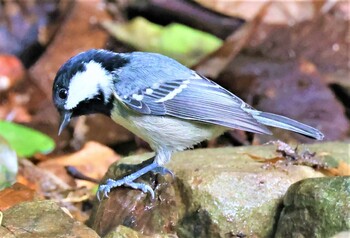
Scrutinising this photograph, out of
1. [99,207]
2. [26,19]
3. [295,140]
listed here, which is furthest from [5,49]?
[99,207]

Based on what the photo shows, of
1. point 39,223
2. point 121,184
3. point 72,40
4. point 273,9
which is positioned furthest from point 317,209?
point 273,9

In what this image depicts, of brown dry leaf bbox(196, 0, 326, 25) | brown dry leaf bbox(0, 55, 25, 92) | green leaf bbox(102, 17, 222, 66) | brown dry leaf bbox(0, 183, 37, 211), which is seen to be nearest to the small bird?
brown dry leaf bbox(0, 183, 37, 211)

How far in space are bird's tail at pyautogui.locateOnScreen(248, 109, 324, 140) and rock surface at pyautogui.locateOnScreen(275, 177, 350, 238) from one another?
1.33 feet

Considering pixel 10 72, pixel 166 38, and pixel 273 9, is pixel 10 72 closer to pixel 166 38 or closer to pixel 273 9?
pixel 166 38

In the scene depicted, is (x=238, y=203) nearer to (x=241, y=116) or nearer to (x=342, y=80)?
(x=241, y=116)

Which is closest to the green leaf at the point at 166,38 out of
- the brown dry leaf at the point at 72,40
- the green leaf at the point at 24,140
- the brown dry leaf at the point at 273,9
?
the brown dry leaf at the point at 72,40

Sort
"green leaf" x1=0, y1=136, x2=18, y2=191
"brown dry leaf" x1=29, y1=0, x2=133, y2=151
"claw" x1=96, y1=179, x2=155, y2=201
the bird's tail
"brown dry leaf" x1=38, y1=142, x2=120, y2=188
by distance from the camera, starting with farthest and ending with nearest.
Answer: "brown dry leaf" x1=29, y1=0, x2=133, y2=151
"brown dry leaf" x1=38, y1=142, x2=120, y2=188
"green leaf" x1=0, y1=136, x2=18, y2=191
the bird's tail
"claw" x1=96, y1=179, x2=155, y2=201

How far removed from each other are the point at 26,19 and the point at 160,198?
11.7 ft

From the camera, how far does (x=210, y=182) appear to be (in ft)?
9.63

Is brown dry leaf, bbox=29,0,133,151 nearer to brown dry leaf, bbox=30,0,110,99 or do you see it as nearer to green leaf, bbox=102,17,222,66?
brown dry leaf, bbox=30,0,110,99

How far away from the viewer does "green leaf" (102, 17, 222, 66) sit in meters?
5.47

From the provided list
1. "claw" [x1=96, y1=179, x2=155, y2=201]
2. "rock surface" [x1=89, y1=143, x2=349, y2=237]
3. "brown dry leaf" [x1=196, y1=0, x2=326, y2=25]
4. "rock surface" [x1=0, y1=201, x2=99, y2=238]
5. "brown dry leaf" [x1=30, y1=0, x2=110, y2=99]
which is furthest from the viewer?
"brown dry leaf" [x1=196, y1=0, x2=326, y2=25]

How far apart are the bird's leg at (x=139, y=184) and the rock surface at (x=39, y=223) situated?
0.38m

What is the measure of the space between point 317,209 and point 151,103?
0.95 meters
